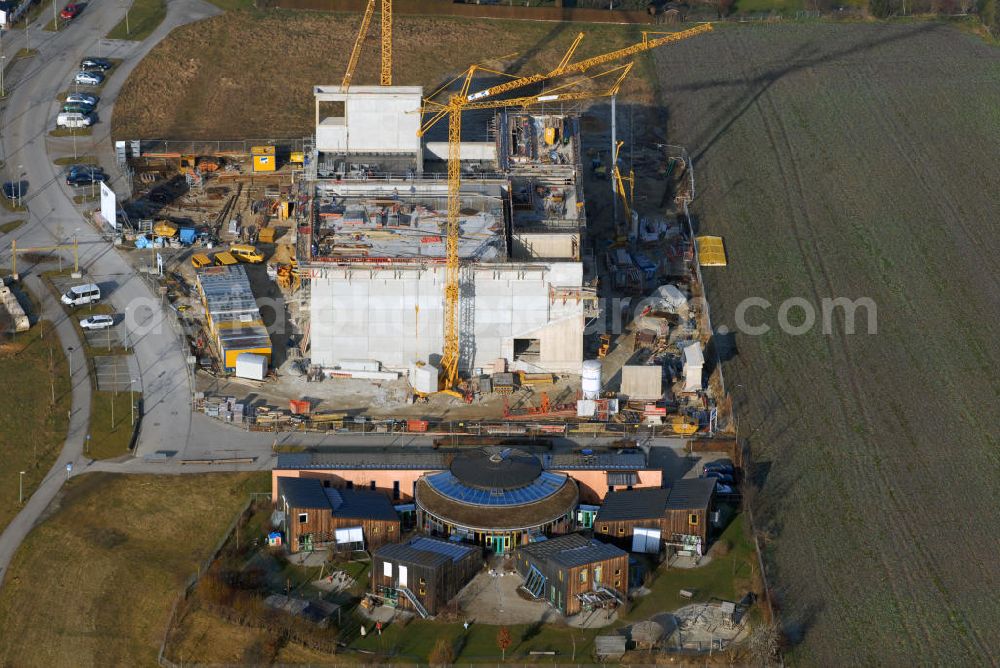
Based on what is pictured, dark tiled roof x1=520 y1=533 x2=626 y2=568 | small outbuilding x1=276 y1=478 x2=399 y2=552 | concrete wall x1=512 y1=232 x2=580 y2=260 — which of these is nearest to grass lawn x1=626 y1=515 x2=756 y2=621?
dark tiled roof x1=520 y1=533 x2=626 y2=568

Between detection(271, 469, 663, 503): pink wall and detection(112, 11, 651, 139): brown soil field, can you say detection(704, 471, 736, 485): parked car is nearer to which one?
detection(271, 469, 663, 503): pink wall

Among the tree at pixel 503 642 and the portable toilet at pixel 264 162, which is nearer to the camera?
the tree at pixel 503 642

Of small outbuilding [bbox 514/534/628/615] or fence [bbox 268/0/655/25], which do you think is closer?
small outbuilding [bbox 514/534/628/615]

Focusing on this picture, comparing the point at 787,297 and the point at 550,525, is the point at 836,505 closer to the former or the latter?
the point at 550,525

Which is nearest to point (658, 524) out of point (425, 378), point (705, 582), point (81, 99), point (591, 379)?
point (705, 582)

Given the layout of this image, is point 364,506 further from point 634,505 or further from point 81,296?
point 81,296

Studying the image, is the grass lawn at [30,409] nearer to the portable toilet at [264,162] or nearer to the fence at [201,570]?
the fence at [201,570]

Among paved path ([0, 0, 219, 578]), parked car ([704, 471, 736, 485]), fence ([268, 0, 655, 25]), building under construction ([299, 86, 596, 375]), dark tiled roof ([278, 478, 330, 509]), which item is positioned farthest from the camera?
fence ([268, 0, 655, 25])

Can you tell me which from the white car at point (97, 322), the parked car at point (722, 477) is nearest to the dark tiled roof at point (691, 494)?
the parked car at point (722, 477)
